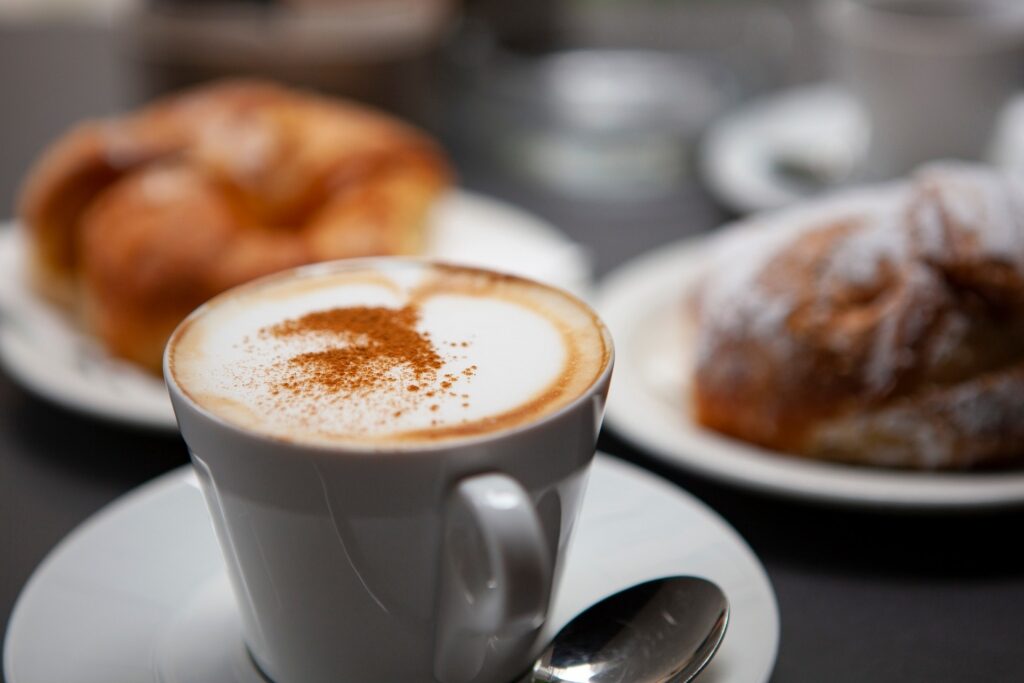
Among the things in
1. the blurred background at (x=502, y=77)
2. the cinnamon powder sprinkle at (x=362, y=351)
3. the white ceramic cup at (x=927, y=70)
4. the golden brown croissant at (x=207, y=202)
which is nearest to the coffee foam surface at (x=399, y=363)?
the cinnamon powder sprinkle at (x=362, y=351)

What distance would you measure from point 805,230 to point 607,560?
1.18 ft

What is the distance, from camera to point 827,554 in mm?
758

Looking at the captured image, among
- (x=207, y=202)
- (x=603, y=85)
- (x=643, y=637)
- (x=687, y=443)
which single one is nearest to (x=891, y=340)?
(x=687, y=443)

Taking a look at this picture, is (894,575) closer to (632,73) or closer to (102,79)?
(632,73)

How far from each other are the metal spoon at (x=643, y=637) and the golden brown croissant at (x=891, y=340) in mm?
250

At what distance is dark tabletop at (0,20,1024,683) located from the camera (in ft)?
2.17

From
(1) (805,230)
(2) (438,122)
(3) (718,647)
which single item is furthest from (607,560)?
(2) (438,122)

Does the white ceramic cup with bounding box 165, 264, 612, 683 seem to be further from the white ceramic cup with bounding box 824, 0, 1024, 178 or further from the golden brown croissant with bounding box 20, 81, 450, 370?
the white ceramic cup with bounding box 824, 0, 1024, 178

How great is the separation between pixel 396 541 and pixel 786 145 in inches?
41.2

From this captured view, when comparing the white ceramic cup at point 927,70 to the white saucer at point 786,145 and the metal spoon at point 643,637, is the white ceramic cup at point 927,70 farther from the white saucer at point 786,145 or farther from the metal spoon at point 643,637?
the metal spoon at point 643,637

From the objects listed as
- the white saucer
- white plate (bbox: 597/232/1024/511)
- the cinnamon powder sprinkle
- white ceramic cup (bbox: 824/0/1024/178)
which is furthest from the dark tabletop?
white ceramic cup (bbox: 824/0/1024/178)

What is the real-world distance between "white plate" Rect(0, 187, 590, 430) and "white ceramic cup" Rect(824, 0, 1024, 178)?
0.38 m

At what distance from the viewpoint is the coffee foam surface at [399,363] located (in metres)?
0.54

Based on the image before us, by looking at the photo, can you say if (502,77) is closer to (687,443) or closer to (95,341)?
(95,341)
